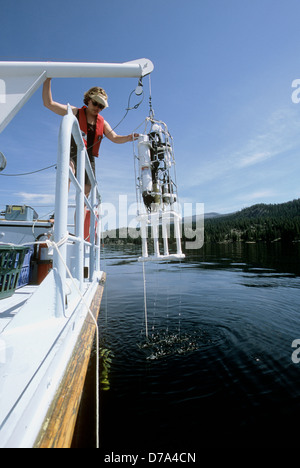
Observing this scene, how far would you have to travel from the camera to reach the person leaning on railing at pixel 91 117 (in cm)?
342

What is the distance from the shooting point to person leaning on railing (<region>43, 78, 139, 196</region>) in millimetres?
3418

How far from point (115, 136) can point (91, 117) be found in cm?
52

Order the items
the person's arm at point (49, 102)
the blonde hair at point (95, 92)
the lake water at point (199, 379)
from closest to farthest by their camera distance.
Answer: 1. the lake water at point (199, 379)
2. the person's arm at point (49, 102)
3. the blonde hair at point (95, 92)

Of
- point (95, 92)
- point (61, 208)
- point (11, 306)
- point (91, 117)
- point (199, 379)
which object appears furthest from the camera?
point (91, 117)

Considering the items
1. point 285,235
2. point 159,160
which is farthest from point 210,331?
point 285,235

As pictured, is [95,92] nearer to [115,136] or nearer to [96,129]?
[96,129]

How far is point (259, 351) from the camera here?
413cm

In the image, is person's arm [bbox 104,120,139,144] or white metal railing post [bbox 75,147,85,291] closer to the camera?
white metal railing post [bbox 75,147,85,291]

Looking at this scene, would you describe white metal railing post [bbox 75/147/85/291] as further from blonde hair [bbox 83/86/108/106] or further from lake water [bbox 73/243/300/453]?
lake water [bbox 73/243/300/453]

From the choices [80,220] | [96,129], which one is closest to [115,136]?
[96,129]

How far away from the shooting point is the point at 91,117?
3.76m

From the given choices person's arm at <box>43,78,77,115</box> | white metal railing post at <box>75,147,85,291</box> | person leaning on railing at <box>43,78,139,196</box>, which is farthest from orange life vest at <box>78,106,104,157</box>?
white metal railing post at <box>75,147,85,291</box>

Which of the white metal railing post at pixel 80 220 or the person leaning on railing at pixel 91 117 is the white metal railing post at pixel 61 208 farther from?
the person leaning on railing at pixel 91 117

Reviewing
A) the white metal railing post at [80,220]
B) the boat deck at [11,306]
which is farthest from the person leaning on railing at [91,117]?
the boat deck at [11,306]
